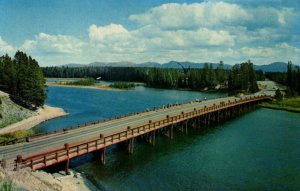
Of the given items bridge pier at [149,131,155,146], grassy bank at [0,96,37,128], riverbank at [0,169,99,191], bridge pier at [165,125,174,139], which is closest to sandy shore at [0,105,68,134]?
grassy bank at [0,96,37,128]

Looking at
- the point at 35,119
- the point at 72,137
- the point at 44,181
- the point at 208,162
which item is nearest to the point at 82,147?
the point at 72,137

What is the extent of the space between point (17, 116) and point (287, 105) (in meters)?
73.1

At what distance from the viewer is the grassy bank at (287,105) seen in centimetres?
10116

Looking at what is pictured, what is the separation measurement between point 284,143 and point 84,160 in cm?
3206

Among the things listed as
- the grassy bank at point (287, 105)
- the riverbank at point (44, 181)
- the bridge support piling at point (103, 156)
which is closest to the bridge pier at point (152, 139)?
the bridge support piling at point (103, 156)

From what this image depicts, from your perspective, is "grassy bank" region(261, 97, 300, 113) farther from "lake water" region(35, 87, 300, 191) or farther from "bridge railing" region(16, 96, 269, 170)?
"bridge railing" region(16, 96, 269, 170)

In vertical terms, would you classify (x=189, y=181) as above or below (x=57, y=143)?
below

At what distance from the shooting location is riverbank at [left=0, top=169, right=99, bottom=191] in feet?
92.6

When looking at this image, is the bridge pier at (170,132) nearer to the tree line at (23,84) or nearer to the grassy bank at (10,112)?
the grassy bank at (10,112)

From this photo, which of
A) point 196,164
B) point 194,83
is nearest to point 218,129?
point 196,164

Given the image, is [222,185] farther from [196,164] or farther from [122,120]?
[122,120]

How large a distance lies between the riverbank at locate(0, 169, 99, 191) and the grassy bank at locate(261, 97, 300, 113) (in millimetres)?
76053

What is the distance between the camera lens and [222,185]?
3800 cm

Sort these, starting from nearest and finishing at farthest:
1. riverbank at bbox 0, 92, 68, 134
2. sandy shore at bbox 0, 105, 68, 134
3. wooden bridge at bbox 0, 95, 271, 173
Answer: wooden bridge at bbox 0, 95, 271, 173 < sandy shore at bbox 0, 105, 68, 134 < riverbank at bbox 0, 92, 68, 134
